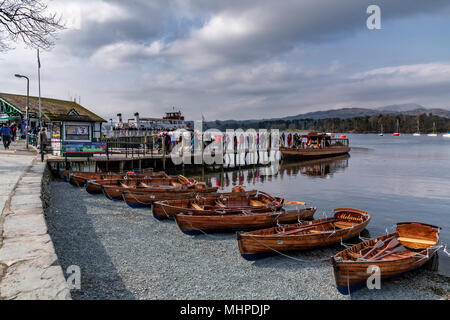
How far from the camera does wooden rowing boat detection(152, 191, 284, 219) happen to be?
12.2 metres

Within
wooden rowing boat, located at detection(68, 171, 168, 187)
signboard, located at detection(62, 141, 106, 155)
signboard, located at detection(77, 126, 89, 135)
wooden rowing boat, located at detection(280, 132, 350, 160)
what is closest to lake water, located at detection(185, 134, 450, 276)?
wooden rowing boat, located at detection(280, 132, 350, 160)

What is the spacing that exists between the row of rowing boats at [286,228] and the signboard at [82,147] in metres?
6.80

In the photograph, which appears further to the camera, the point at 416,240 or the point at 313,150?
the point at 313,150

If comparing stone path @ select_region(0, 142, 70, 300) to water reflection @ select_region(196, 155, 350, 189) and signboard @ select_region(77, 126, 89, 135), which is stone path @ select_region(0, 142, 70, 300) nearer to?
signboard @ select_region(77, 126, 89, 135)

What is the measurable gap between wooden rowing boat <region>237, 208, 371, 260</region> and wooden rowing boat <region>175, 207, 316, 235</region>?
150 centimetres

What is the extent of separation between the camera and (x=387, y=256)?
28.3ft

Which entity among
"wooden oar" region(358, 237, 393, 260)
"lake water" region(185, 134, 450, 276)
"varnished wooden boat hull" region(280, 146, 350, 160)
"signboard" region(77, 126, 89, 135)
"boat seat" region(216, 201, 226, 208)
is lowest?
"lake water" region(185, 134, 450, 276)

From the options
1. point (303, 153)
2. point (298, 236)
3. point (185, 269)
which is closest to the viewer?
point (185, 269)

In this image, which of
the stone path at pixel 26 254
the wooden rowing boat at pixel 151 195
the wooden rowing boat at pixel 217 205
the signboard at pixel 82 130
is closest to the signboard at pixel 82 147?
the signboard at pixel 82 130

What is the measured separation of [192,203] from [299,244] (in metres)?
5.51

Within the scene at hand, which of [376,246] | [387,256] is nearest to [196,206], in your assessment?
[376,246]

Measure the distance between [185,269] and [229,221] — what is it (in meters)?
3.43

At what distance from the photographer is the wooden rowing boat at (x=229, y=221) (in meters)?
10.6

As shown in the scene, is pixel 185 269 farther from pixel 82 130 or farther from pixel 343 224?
pixel 82 130
